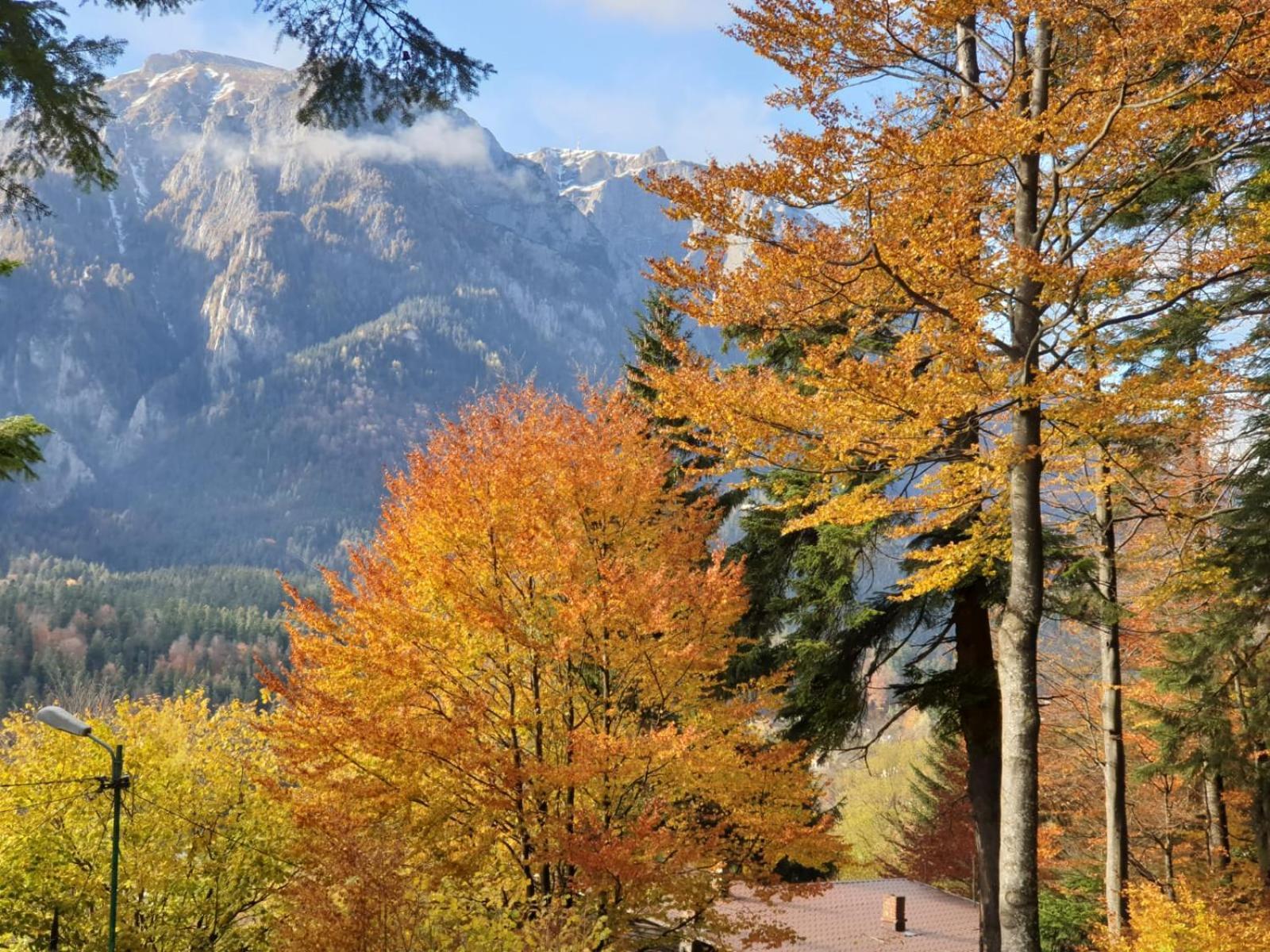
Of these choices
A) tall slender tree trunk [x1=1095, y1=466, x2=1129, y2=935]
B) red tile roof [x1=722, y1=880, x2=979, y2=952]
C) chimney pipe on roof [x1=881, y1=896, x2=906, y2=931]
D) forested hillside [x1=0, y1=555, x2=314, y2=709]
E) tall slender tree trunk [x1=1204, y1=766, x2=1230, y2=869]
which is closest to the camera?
tall slender tree trunk [x1=1095, y1=466, x2=1129, y2=935]

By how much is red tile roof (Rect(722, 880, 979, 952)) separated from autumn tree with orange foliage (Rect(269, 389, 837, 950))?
254 inches

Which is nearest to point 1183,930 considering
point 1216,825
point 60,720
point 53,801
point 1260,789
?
point 1260,789

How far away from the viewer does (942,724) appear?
517 inches

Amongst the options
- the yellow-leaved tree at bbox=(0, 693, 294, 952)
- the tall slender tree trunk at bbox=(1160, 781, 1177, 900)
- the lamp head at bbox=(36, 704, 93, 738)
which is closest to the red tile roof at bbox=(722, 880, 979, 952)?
the tall slender tree trunk at bbox=(1160, 781, 1177, 900)

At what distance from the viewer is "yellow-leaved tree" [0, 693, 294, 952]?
538 inches

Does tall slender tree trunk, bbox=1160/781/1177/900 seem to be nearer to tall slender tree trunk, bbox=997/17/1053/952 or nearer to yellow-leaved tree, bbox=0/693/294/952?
tall slender tree trunk, bbox=997/17/1053/952

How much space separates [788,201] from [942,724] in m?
8.83

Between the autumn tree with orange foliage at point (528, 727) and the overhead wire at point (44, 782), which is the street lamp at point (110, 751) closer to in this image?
the overhead wire at point (44, 782)

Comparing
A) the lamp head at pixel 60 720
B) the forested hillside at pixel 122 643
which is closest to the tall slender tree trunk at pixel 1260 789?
the lamp head at pixel 60 720

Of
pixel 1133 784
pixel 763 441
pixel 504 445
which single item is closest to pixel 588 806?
pixel 504 445

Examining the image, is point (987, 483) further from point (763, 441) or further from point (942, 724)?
point (942, 724)

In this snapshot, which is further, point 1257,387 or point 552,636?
point 552,636

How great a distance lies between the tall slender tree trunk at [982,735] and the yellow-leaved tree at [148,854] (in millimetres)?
9448

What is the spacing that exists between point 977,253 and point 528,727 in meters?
7.71
